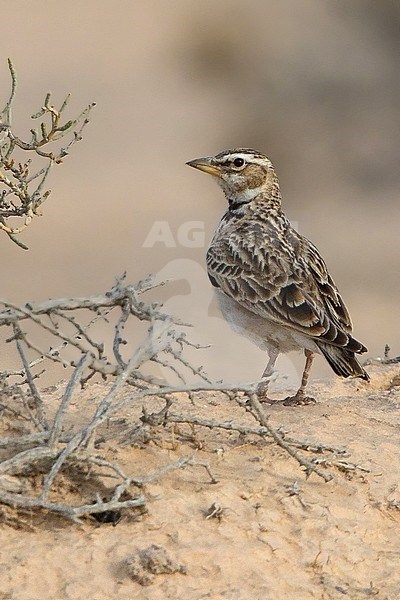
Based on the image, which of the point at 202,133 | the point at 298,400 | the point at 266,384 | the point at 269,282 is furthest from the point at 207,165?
the point at 202,133

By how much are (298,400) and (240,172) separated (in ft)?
6.62

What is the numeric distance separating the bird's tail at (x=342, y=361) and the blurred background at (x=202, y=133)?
265 centimetres

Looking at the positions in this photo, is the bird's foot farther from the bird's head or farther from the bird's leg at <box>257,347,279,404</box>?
the bird's head

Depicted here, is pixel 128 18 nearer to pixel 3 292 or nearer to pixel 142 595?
pixel 3 292

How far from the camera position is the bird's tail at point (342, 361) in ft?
19.1

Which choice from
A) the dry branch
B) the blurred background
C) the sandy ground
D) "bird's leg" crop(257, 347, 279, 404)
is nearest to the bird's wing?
"bird's leg" crop(257, 347, 279, 404)

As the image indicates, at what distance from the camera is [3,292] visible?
38.2ft

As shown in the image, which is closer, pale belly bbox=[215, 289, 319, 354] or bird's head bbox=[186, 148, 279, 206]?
pale belly bbox=[215, 289, 319, 354]

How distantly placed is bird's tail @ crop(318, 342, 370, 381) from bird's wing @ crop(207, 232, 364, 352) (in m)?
0.07

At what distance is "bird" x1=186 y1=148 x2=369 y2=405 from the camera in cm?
597

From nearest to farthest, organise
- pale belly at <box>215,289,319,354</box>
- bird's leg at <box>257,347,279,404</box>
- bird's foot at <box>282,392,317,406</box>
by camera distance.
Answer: bird's foot at <box>282,392,317,406</box> < bird's leg at <box>257,347,279,404</box> < pale belly at <box>215,289,319,354</box>

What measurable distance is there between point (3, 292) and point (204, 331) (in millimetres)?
3355

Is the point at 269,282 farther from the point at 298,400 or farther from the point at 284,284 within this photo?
the point at 298,400

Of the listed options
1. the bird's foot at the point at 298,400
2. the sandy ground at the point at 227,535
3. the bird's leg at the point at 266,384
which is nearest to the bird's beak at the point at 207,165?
the bird's leg at the point at 266,384
